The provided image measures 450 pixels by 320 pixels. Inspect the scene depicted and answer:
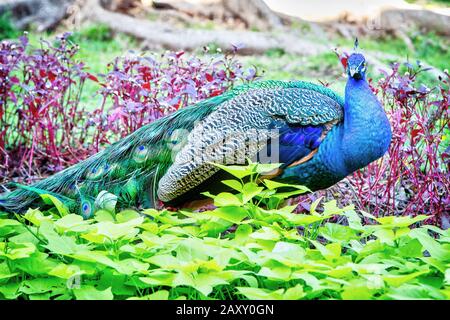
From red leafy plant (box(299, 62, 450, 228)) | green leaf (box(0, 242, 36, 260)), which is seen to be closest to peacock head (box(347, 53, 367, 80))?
red leafy plant (box(299, 62, 450, 228))

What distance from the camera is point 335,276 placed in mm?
2059

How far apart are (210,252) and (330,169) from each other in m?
1.34

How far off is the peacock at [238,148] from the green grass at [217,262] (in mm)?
858

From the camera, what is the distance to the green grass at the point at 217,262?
202 centimetres

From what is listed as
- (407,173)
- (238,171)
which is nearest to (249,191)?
(238,171)

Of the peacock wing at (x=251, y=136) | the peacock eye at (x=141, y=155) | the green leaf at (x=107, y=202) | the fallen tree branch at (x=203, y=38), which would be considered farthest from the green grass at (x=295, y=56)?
the green leaf at (x=107, y=202)

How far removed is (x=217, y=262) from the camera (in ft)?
6.81

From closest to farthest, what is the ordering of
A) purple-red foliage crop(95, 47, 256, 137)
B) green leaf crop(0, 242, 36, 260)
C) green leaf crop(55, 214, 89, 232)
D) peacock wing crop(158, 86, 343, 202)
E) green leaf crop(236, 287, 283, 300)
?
green leaf crop(236, 287, 283, 300) → green leaf crop(0, 242, 36, 260) → green leaf crop(55, 214, 89, 232) → peacock wing crop(158, 86, 343, 202) → purple-red foliage crop(95, 47, 256, 137)

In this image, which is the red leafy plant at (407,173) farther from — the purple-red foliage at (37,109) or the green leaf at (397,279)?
the green leaf at (397,279)

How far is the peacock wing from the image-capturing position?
3.32 metres

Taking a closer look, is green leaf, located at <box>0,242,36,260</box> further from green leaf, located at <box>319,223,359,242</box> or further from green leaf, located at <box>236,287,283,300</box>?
green leaf, located at <box>319,223,359,242</box>

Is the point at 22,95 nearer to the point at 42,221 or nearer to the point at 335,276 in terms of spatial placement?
the point at 42,221

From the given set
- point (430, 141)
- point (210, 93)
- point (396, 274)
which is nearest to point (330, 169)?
point (430, 141)

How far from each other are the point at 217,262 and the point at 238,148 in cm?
129
